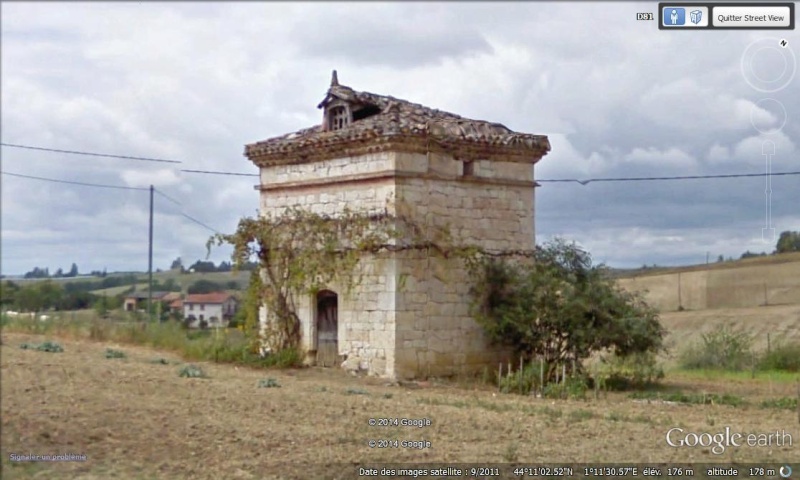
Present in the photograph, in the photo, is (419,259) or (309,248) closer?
(419,259)

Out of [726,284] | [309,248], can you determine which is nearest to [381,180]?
[309,248]

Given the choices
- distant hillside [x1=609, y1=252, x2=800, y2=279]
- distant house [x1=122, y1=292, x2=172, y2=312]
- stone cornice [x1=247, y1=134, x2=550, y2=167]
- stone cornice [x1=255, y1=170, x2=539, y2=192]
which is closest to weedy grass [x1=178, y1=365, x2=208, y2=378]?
stone cornice [x1=255, y1=170, x2=539, y2=192]

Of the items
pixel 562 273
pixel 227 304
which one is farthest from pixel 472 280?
pixel 227 304

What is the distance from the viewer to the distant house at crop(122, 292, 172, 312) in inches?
804

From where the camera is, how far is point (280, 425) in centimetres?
812

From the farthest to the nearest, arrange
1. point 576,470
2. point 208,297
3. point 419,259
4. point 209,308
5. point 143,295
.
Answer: point 143,295
point 208,297
point 209,308
point 419,259
point 576,470

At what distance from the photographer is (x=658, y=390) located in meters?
13.0

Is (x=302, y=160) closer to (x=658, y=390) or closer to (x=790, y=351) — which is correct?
(x=658, y=390)

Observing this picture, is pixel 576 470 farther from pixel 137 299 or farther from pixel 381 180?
pixel 137 299

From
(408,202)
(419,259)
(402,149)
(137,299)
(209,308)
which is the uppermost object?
(402,149)

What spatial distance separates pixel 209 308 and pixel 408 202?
781 centimetres

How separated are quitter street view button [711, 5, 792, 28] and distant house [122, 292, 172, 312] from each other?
15444mm

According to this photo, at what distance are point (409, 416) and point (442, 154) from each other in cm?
570

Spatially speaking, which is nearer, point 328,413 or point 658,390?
point 328,413
